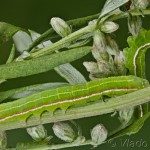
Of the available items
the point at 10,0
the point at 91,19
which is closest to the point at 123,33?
the point at 10,0

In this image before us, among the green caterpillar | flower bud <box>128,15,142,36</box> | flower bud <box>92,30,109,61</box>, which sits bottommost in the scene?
the green caterpillar

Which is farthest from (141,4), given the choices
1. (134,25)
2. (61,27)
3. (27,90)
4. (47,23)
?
(47,23)

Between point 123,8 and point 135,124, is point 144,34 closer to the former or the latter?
point 123,8

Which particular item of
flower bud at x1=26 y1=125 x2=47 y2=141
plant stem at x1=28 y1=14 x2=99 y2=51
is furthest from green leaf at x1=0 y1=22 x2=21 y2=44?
flower bud at x1=26 y1=125 x2=47 y2=141

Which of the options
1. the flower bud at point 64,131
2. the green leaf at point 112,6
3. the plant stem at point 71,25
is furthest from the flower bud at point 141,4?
the flower bud at point 64,131

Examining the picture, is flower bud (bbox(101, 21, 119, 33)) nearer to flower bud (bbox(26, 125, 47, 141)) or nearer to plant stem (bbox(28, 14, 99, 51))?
plant stem (bbox(28, 14, 99, 51))

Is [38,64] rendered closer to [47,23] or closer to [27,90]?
[27,90]

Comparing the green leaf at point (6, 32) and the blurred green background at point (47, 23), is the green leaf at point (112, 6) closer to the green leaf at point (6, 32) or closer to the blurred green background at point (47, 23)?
the green leaf at point (6, 32)
